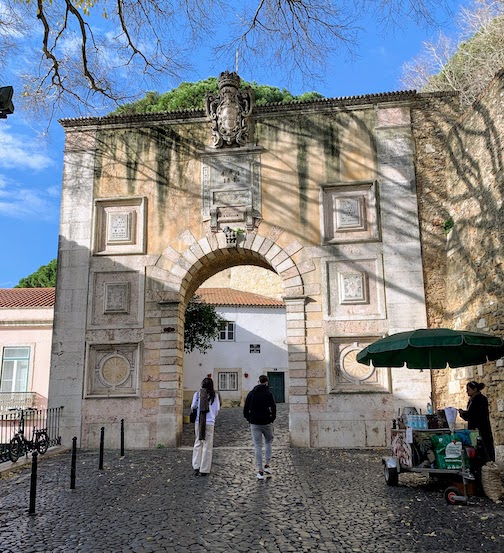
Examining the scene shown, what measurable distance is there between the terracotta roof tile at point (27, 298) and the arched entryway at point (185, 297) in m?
8.27

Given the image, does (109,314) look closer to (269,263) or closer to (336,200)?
(269,263)

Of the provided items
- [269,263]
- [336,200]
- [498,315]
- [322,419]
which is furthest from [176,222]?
[498,315]

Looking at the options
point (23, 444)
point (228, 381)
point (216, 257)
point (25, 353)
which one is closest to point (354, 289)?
point (216, 257)

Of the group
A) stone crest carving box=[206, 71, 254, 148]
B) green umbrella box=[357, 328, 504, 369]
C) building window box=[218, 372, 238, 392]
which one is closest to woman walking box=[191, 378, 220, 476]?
green umbrella box=[357, 328, 504, 369]

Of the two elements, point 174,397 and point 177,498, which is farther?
point 174,397

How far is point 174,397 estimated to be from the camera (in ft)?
42.0

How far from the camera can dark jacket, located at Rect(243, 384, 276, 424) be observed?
828 centimetres

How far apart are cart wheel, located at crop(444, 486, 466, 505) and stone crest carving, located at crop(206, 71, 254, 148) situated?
976 centimetres

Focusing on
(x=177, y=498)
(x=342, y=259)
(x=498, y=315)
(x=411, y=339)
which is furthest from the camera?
(x=342, y=259)

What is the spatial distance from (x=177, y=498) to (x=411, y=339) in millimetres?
3753

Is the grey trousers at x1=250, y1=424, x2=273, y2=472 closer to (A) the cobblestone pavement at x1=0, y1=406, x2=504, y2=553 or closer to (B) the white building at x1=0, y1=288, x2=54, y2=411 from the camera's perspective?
(A) the cobblestone pavement at x1=0, y1=406, x2=504, y2=553

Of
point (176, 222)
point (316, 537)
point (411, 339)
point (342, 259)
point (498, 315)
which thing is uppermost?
point (176, 222)

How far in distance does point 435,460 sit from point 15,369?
16.4m

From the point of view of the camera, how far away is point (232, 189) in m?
13.9
